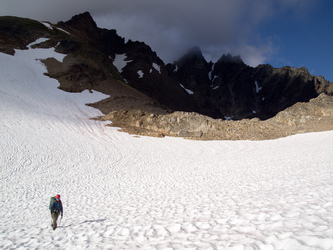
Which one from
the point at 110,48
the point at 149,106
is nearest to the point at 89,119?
the point at 149,106

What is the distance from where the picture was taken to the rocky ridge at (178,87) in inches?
1337

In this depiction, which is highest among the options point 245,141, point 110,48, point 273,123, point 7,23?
point 110,48

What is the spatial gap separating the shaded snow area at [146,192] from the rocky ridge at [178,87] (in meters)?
4.87

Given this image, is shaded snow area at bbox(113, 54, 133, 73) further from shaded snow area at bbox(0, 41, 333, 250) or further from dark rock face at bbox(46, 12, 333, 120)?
shaded snow area at bbox(0, 41, 333, 250)

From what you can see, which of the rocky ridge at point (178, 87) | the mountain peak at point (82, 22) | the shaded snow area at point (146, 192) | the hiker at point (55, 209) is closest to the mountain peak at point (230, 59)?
the rocky ridge at point (178, 87)

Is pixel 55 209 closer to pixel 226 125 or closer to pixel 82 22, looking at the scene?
pixel 226 125

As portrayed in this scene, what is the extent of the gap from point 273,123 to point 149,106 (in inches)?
1012

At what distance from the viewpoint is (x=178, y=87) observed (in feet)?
322

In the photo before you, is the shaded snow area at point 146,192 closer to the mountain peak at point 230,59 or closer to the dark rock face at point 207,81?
the dark rock face at point 207,81

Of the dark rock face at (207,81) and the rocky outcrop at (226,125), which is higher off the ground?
the dark rock face at (207,81)

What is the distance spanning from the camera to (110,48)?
98.9 meters

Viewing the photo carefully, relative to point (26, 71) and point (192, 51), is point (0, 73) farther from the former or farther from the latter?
point (192, 51)

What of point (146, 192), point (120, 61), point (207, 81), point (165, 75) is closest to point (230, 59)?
point (207, 81)

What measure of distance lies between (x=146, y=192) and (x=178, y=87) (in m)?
89.4
